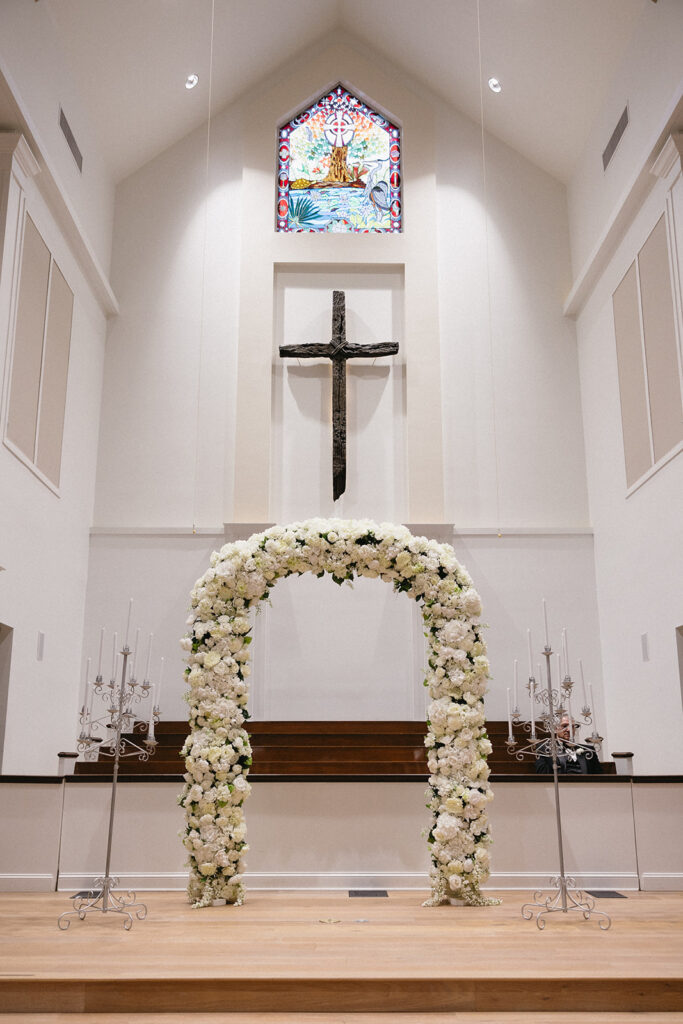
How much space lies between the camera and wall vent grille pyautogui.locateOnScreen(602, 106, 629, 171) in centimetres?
964

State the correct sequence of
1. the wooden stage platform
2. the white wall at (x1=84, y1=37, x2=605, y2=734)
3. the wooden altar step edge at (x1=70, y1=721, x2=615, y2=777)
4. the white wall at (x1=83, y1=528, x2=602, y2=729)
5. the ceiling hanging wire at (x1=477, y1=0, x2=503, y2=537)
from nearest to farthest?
the wooden stage platform
the wooden altar step edge at (x1=70, y1=721, x2=615, y2=777)
the white wall at (x1=83, y1=528, x2=602, y2=729)
the white wall at (x1=84, y1=37, x2=605, y2=734)
the ceiling hanging wire at (x1=477, y1=0, x2=503, y2=537)

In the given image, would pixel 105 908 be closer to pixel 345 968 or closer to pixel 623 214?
pixel 345 968

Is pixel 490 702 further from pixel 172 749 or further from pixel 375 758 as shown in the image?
pixel 172 749

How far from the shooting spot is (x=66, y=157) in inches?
384

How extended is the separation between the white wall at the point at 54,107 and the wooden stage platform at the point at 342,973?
675 cm

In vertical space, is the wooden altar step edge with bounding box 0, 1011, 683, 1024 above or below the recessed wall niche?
below

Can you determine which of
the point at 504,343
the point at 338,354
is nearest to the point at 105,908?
the point at 338,354

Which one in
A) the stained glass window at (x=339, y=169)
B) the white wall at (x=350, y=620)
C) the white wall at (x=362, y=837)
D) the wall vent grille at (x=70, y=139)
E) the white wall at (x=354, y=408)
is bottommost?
the white wall at (x=362, y=837)

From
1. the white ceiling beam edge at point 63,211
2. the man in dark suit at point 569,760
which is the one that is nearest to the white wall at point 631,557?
the man in dark suit at point 569,760

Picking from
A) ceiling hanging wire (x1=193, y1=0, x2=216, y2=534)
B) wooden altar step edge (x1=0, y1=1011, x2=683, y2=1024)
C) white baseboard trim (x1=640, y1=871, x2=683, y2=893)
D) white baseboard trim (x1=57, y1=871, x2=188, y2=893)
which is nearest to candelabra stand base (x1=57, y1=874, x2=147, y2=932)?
white baseboard trim (x1=57, y1=871, x2=188, y2=893)

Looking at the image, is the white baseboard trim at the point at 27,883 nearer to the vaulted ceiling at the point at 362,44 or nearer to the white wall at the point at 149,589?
the white wall at the point at 149,589

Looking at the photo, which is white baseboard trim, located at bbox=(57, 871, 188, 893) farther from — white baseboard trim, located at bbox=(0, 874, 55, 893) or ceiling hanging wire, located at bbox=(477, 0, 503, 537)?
ceiling hanging wire, located at bbox=(477, 0, 503, 537)

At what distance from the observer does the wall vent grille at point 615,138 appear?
9.64m

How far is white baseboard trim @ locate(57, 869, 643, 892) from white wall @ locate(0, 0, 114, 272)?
20.9 feet
